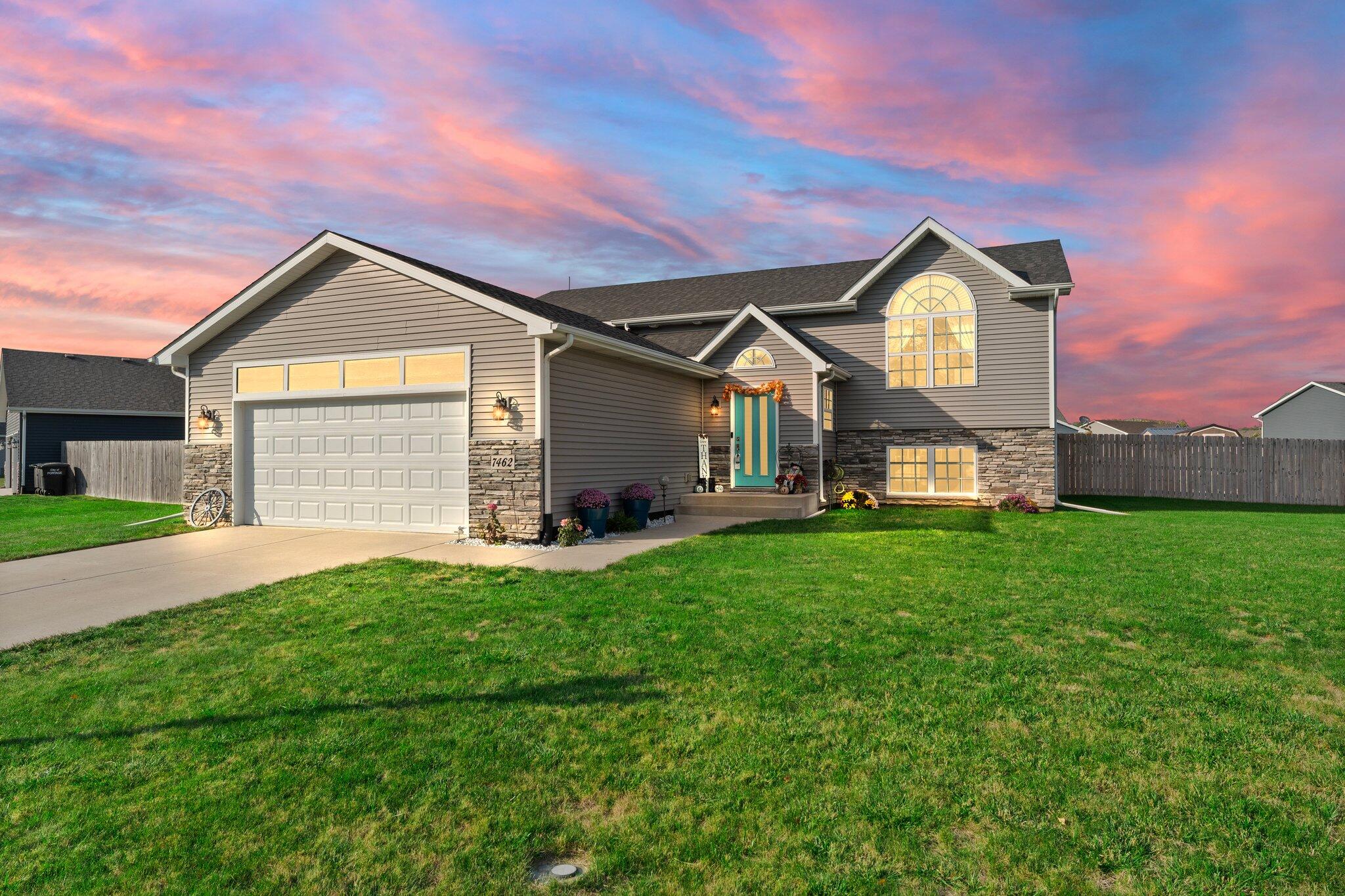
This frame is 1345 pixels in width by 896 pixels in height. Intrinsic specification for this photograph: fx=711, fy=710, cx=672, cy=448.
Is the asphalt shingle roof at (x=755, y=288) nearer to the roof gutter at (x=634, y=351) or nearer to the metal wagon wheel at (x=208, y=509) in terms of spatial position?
the roof gutter at (x=634, y=351)

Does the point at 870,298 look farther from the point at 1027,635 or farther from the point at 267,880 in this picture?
the point at 267,880

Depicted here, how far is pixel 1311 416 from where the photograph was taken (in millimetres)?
38750

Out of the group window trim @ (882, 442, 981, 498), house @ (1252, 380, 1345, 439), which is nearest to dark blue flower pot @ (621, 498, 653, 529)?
window trim @ (882, 442, 981, 498)

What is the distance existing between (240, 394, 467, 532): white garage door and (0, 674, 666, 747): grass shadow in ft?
24.4

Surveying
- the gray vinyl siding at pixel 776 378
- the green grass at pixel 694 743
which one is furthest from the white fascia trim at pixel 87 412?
the green grass at pixel 694 743

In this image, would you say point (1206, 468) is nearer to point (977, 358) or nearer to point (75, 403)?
point (977, 358)

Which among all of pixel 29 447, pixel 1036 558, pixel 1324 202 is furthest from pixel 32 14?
pixel 29 447

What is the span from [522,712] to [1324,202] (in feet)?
55.6

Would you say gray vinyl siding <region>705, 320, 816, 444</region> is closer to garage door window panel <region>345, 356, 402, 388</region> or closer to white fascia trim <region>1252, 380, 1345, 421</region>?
garage door window panel <region>345, 356, 402, 388</region>

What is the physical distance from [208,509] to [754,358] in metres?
11.4

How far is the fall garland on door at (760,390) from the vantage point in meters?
15.8

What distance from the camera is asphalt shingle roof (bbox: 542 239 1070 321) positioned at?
17016 millimetres

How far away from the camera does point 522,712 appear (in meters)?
4.09

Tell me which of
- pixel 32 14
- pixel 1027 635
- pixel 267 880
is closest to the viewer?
pixel 267 880
